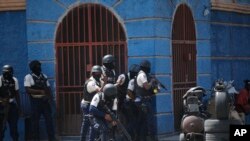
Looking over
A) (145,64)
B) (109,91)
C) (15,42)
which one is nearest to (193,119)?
(109,91)

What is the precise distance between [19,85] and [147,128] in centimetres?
344

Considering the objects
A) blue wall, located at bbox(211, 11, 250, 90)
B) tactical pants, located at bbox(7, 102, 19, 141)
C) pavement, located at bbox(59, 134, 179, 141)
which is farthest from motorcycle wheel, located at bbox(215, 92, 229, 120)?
blue wall, located at bbox(211, 11, 250, 90)

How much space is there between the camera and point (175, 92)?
1415 cm

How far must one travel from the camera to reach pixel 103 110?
1041 cm

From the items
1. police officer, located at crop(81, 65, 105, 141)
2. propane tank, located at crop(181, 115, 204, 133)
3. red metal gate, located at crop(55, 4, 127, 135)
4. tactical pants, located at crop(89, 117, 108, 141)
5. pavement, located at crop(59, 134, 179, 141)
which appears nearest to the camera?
propane tank, located at crop(181, 115, 204, 133)

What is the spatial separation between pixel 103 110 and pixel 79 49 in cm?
347

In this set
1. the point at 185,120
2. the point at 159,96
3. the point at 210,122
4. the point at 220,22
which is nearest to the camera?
the point at 210,122

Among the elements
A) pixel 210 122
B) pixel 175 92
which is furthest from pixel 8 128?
pixel 210 122

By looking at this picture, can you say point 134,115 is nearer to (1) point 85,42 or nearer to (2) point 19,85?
(1) point 85,42

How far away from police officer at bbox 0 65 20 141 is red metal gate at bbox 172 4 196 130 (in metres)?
3.74

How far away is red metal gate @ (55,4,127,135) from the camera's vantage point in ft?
44.4

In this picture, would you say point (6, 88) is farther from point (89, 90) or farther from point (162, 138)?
point (162, 138)

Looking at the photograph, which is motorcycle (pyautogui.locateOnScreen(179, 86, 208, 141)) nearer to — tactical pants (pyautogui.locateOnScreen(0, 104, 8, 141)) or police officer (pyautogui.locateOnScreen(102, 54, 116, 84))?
police officer (pyautogui.locateOnScreen(102, 54, 116, 84))

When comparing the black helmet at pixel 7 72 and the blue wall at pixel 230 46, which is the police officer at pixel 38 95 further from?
the blue wall at pixel 230 46
